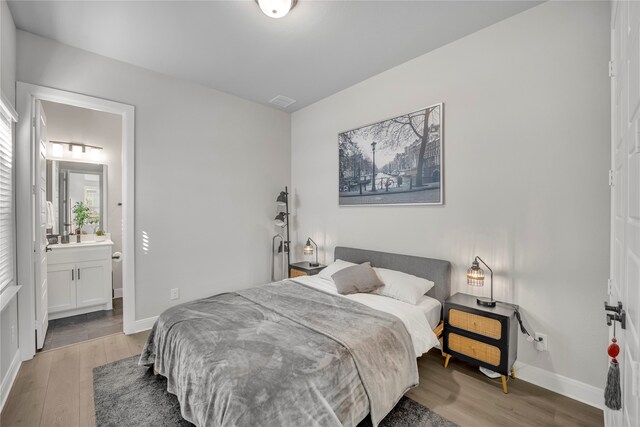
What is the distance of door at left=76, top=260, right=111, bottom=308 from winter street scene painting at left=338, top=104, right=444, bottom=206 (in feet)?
10.9

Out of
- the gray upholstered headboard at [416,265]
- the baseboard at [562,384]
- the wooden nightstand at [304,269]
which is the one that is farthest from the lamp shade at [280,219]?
the baseboard at [562,384]

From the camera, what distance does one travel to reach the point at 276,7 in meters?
2.08

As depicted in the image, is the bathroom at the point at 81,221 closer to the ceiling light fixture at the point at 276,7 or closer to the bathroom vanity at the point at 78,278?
the bathroom vanity at the point at 78,278

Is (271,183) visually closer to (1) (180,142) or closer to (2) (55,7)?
(1) (180,142)

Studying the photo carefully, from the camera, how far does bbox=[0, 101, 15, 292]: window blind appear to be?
2.08 m

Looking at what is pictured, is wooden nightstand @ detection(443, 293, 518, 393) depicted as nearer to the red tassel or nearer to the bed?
the bed

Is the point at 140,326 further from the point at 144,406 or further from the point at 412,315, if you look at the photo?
the point at 412,315

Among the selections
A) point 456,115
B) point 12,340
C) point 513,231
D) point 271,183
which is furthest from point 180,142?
point 513,231

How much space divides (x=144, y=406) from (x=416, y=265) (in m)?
2.45

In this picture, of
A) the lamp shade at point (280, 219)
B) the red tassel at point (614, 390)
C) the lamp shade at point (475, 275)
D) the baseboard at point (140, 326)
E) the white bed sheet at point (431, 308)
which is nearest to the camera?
the red tassel at point (614, 390)

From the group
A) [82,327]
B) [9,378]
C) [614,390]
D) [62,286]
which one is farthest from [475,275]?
[62,286]

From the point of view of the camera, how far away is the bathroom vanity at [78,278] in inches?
135

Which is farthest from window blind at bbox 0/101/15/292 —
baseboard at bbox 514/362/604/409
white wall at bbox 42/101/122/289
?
baseboard at bbox 514/362/604/409

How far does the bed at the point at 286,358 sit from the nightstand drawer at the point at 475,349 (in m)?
0.27
